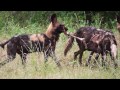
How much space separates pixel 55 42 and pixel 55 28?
0.21 metres

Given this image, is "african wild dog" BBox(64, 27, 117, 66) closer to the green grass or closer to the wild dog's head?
the green grass

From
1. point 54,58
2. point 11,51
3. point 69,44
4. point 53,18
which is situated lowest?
point 54,58

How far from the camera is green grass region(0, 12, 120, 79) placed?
5805 mm

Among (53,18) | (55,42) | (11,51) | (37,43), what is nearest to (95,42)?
(55,42)

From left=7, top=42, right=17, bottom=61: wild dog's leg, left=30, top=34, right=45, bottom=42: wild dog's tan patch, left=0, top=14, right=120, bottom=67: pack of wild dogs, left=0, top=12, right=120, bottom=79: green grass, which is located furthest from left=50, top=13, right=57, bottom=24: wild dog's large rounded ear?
left=7, top=42, right=17, bottom=61: wild dog's leg

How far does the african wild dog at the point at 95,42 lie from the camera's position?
612 centimetres

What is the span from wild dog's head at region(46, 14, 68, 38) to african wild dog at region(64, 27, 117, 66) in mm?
256

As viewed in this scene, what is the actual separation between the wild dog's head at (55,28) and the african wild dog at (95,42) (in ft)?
0.84

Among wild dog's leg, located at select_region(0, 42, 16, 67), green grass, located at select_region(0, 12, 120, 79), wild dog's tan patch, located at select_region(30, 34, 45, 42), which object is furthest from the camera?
wild dog's tan patch, located at select_region(30, 34, 45, 42)

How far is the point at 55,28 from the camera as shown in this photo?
627 centimetres

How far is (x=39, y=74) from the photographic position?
587cm

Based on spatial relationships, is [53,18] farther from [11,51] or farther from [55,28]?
[11,51]
